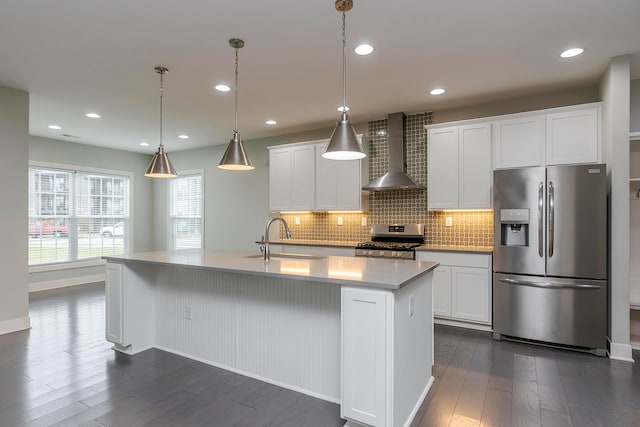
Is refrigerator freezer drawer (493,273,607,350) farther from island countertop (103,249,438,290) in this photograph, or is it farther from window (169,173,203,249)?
window (169,173,203,249)

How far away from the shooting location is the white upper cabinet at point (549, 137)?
11.4 ft

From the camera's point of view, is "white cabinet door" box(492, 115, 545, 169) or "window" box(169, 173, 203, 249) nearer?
"white cabinet door" box(492, 115, 545, 169)

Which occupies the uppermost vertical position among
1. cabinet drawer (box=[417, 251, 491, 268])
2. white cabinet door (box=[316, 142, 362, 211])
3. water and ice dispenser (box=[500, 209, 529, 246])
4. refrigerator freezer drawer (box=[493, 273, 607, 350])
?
white cabinet door (box=[316, 142, 362, 211])

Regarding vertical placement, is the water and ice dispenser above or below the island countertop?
above

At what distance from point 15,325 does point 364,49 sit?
4.65 m

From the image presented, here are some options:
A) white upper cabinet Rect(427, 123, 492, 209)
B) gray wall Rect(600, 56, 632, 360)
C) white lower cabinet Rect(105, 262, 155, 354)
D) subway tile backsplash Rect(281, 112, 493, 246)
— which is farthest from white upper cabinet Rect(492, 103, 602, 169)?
white lower cabinet Rect(105, 262, 155, 354)

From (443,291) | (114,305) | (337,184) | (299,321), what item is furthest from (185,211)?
(299,321)

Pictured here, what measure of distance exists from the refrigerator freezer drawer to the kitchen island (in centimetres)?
137

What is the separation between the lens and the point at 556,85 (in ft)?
12.2

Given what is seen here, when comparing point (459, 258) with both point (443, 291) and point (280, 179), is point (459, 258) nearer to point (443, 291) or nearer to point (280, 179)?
point (443, 291)

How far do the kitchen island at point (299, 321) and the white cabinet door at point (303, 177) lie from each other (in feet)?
6.88

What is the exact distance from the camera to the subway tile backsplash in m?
4.41

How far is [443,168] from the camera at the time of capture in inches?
168

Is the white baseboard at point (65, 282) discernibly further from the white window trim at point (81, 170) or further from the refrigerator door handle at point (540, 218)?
the refrigerator door handle at point (540, 218)
